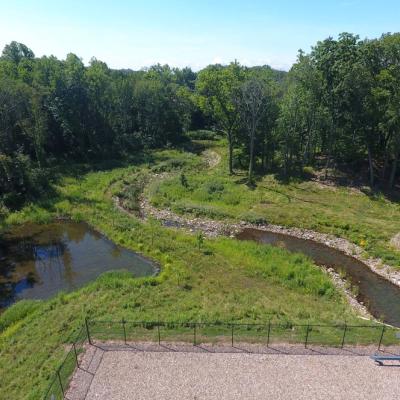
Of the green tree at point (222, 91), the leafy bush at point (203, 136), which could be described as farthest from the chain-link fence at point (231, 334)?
the leafy bush at point (203, 136)

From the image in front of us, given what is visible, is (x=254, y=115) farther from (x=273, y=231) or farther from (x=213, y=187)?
(x=273, y=231)

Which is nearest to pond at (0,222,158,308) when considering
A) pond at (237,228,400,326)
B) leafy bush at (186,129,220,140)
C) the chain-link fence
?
the chain-link fence

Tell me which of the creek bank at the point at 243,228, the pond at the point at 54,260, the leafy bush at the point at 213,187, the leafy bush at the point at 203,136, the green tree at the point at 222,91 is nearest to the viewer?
the pond at the point at 54,260

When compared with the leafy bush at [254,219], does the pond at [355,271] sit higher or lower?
lower

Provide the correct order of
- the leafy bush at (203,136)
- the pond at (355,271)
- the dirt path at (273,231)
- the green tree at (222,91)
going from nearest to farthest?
1. the pond at (355,271)
2. the dirt path at (273,231)
3. the green tree at (222,91)
4. the leafy bush at (203,136)

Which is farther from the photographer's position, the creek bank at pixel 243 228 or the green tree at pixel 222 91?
the green tree at pixel 222 91

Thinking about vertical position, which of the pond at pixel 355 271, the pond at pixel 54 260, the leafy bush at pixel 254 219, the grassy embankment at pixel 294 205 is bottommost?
the pond at pixel 54 260

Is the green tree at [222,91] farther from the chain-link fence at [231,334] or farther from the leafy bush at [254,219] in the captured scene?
the chain-link fence at [231,334]
